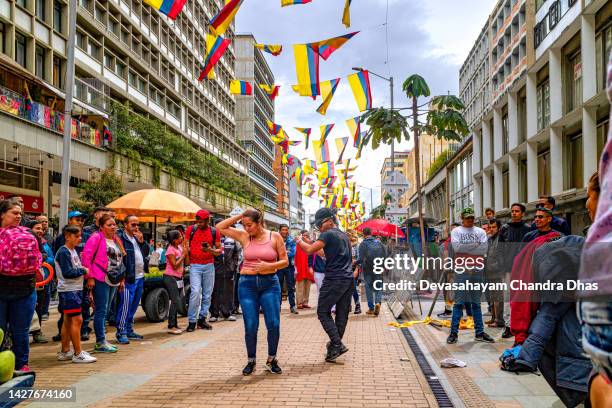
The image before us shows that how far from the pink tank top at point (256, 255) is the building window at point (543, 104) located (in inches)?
759

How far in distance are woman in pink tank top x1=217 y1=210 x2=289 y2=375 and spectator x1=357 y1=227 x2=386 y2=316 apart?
241 inches

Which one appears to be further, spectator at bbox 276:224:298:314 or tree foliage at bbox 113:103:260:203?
tree foliage at bbox 113:103:260:203

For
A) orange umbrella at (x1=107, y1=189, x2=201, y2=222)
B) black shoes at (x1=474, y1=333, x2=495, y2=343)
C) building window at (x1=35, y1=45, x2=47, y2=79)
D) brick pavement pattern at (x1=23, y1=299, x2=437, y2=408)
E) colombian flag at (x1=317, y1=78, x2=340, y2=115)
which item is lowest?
black shoes at (x1=474, y1=333, x2=495, y2=343)

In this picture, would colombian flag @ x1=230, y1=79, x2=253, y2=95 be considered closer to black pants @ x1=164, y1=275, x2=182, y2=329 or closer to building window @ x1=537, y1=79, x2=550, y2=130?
black pants @ x1=164, y1=275, x2=182, y2=329

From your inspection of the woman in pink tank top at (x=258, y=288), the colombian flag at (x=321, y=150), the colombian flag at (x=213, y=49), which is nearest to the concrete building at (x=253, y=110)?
the colombian flag at (x=321, y=150)

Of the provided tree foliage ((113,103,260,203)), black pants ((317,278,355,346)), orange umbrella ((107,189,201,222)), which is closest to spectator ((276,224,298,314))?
orange umbrella ((107,189,201,222))

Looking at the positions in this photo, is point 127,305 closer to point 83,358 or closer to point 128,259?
point 128,259

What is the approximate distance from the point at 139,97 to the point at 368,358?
31.5 meters

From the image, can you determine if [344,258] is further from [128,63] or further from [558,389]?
[128,63]

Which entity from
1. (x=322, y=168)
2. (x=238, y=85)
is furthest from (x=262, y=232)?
(x=322, y=168)

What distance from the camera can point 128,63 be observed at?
34.5m

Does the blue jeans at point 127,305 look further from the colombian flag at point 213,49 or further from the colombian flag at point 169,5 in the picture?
the colombian flag at point 213,49

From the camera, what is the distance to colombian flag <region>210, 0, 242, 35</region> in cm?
1045

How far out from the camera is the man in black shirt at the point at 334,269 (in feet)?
24.2
